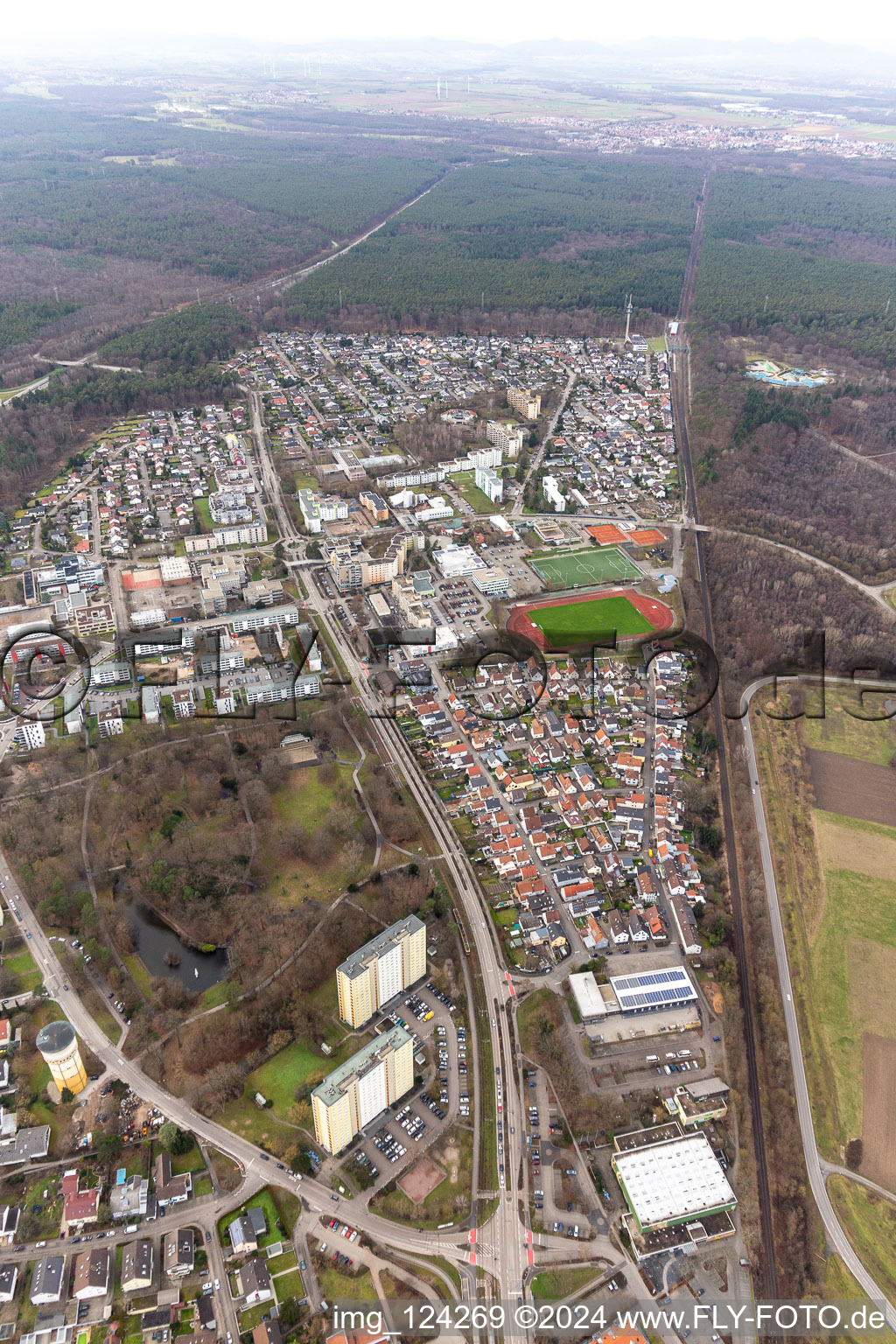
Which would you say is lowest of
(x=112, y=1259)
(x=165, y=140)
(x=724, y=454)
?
(x=112, y=1259)

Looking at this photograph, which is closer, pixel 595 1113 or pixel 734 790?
pixel 595 1113

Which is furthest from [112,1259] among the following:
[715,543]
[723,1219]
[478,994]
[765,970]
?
[715,543]

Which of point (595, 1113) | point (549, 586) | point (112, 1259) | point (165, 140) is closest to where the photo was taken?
point (112, 1259)

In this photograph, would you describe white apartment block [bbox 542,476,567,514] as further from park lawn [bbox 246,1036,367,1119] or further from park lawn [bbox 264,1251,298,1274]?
park lawn [bbox 264,1251,298,1274]

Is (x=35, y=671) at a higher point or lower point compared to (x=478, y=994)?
higher

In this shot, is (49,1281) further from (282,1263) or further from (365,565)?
(365,565)

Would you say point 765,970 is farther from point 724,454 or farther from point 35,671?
point 724,454

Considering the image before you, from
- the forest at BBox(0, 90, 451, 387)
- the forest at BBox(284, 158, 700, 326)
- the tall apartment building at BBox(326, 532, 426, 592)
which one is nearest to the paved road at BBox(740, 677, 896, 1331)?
the tall apartment building at BBox(326, 532, 426, 592)

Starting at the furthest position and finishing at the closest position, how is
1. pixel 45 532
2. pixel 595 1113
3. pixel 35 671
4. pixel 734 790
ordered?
pixel 45 532 → pixel 35 671 → pixel 734 790 → pixel 595 1113
